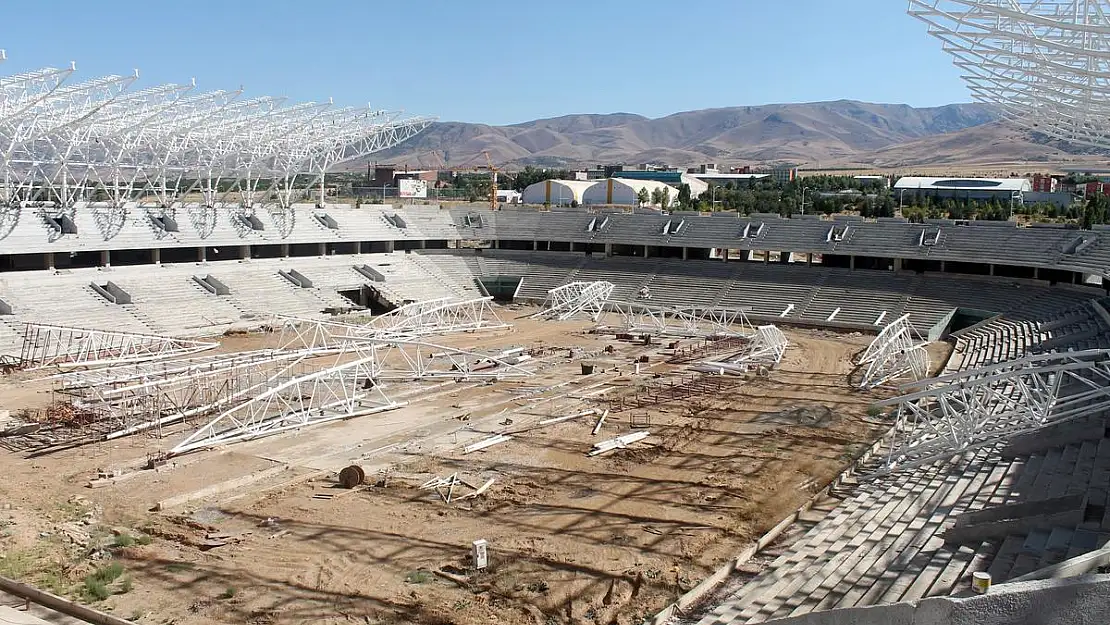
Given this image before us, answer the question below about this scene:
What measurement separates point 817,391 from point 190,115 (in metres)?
29.8

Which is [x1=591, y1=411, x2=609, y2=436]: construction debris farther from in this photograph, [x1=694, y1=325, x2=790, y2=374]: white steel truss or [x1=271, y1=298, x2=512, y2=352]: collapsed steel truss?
[x1=271, y1=298, x2=512, y2=352]: collapsed steel truss

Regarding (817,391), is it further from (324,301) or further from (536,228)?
(536,228)

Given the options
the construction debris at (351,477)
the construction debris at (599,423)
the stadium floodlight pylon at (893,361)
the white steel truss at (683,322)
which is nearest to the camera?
the construction debris at (351,477)

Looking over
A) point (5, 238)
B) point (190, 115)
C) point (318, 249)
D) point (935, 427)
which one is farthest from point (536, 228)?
point (935, 427)

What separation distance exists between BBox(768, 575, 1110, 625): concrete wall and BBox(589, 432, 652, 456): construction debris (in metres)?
13.8

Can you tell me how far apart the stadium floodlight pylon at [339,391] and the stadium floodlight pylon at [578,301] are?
407 inches

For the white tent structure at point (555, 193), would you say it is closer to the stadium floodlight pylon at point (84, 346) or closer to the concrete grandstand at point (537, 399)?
the concrete grandstand at point (537, 399)

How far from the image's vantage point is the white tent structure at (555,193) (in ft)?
278

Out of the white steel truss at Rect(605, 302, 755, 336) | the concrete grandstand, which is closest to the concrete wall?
the concrete grandstand

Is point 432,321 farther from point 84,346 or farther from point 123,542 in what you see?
point 123,542

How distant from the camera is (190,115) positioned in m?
41.9

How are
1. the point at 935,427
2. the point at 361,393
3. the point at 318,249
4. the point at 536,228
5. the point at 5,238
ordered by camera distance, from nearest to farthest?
the point at 935,427 < the point at 361,393 < the point at 5,238 < the point at 318,249 < the point at 536,228

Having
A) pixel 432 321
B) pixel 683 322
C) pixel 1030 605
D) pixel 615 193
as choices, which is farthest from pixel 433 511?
pixel 615 193

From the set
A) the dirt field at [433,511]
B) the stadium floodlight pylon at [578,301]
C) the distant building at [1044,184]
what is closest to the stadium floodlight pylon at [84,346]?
the dirt field at [433,511]
